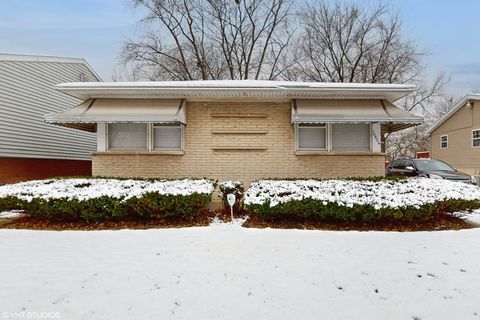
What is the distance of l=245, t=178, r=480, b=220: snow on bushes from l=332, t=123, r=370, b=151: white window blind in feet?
7.15

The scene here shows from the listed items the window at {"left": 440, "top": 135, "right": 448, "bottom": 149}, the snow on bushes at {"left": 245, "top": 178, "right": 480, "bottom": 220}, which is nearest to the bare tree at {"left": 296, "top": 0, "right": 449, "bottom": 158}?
the window at {"left": 440, "top": 135, "right": 448, "bottom": 149}

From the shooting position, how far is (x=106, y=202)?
22.8ft

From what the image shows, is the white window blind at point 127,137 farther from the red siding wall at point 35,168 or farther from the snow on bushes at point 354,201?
the red siding wall at point 35,168

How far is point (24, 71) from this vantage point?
13.5 metres

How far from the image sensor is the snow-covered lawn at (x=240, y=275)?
11.7 feet

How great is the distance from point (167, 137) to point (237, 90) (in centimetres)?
280

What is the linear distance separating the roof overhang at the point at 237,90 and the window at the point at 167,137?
1.00 meters

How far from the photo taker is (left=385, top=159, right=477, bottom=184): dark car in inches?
507

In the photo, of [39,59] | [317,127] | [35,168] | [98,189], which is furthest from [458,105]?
[35,168]

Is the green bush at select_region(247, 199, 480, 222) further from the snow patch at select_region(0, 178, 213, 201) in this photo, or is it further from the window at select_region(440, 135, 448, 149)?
the window at select_region(440, 135, 448, 149)

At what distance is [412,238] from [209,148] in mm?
6074

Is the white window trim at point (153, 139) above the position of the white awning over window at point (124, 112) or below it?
below

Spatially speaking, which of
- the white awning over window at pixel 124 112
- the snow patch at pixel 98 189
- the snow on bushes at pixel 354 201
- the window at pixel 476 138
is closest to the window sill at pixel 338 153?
the snow on bushes at pixel 354 201

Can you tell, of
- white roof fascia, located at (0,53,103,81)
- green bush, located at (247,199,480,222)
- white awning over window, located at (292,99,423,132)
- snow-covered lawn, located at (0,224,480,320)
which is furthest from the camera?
white roof fascia, located at (0,53,103,81)
